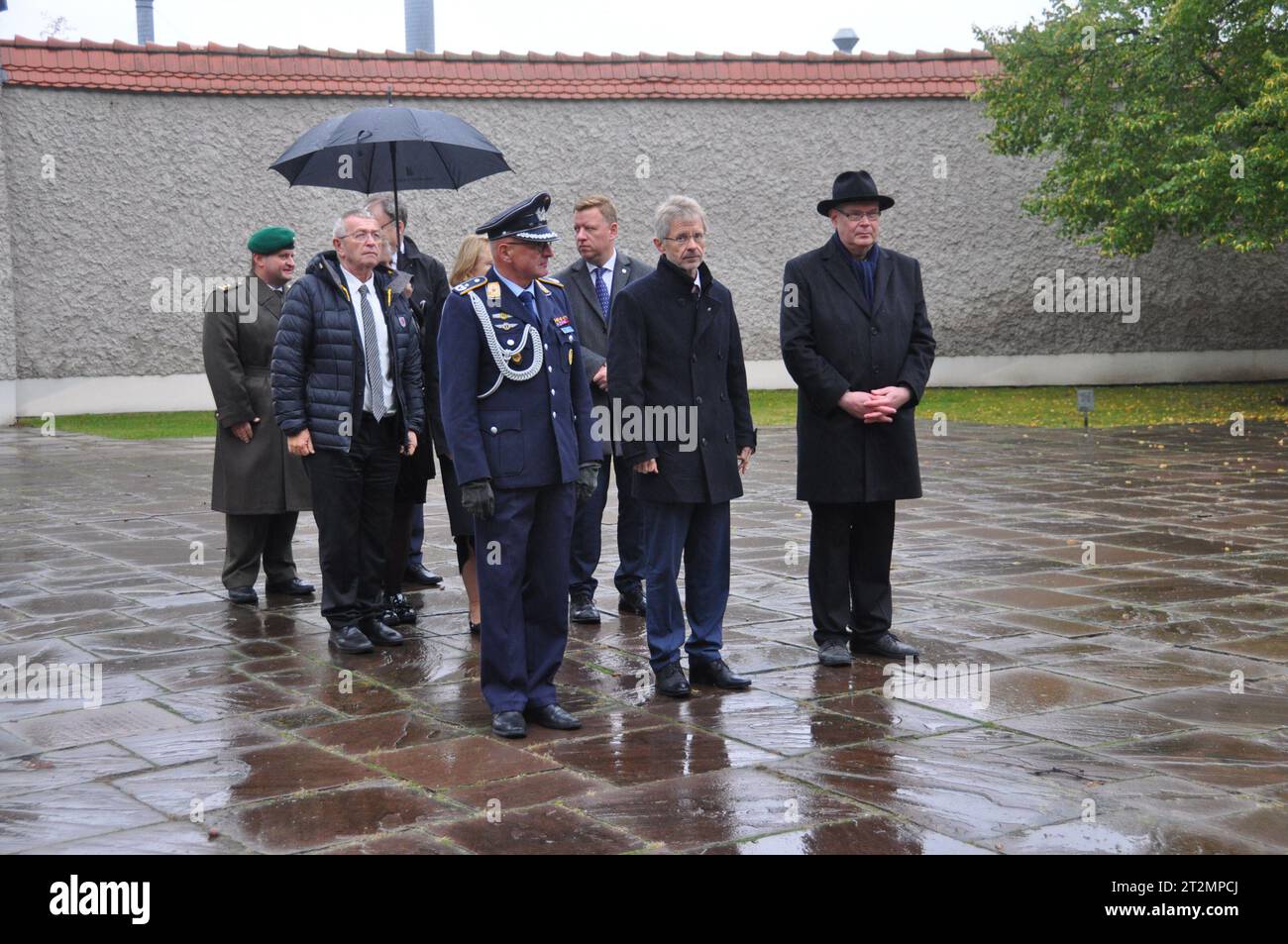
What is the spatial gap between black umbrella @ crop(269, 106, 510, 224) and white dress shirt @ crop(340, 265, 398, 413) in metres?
0.98

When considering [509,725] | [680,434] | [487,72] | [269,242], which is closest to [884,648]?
[680,434]

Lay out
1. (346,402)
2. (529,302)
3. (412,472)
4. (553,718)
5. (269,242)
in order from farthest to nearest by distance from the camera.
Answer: (269,242)
(412,472)
(346,402)
(529,302)
(553,718)

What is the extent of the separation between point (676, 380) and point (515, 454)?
83 cm

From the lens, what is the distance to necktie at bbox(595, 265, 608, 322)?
6758 millimetres

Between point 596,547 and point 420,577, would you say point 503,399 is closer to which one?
point 596,547

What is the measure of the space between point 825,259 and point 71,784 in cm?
342

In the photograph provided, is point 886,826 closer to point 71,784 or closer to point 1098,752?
point 1098,752

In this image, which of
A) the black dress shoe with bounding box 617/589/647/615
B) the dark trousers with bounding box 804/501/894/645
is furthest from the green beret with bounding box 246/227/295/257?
the dark trousers with bounding box 804/501/894/645

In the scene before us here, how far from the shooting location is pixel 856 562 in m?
6.02

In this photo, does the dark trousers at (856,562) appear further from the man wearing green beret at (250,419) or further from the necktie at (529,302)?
the man wearing green beret at (250,419)

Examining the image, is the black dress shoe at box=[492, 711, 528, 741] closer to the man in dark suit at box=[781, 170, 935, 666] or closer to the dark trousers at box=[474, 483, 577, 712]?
the dark trousers at box=[474, 483, 577, 712]

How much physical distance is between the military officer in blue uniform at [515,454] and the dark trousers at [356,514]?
51.8 inches

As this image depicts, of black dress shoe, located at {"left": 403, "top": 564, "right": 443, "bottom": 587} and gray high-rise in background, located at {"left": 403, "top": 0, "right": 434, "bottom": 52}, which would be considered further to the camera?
gray high-rise in background, located at {"left": 403, "top": 0, "right": 434, "bottom": 52}
